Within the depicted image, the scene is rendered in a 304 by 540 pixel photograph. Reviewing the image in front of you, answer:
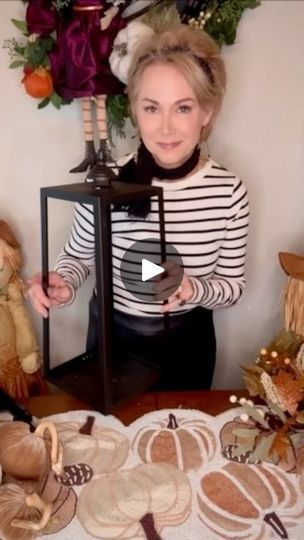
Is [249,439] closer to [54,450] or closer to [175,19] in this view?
[54,450]

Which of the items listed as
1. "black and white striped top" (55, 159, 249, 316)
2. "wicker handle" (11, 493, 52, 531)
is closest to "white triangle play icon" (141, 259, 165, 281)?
"black and white striped top" (55, 159, 249, 316)

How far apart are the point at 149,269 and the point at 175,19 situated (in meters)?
0.41

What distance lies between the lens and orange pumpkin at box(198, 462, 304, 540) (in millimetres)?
552

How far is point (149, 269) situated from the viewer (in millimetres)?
653

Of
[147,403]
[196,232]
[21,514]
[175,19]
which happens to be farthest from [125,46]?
[21,514]

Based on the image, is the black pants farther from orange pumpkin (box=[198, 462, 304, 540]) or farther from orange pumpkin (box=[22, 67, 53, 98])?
orange pumpkin (box=[22, 67, 53, 98])

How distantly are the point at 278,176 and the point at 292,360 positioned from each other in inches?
16.7

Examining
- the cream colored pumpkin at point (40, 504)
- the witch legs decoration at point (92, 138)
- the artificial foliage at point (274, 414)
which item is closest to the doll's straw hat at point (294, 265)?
the artificial foliage at point (274, 414)

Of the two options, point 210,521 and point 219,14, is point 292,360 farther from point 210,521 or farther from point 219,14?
point 219,14

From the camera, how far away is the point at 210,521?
559 mm

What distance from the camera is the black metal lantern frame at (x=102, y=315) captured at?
0.55 metres

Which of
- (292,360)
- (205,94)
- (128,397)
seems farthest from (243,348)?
(205,94)

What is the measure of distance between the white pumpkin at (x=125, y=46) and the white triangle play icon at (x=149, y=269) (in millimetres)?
329

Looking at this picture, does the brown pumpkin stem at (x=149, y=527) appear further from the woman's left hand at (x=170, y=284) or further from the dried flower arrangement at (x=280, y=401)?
the woman's left hand at (x=170, y=284)
